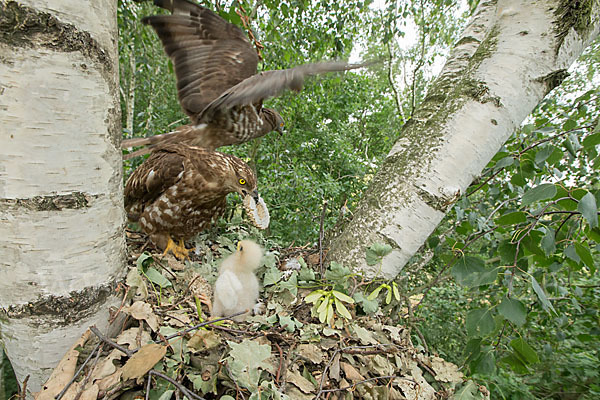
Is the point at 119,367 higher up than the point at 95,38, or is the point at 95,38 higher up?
the point at 95,38

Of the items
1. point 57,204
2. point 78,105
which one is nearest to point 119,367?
point 57,204

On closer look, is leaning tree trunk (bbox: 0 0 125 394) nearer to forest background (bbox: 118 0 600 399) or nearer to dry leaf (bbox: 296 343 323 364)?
dry leaf (bbox: 296 343 323 364)

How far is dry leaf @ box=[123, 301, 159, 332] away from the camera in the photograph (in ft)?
3.09

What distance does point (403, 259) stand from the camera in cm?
127

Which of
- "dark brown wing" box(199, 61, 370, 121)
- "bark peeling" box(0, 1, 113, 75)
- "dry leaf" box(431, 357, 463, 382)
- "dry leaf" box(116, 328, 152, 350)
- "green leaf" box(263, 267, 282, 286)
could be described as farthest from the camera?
"green leaf" box(263, 267, 282, 286)

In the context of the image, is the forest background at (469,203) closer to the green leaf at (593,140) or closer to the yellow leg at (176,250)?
the green leaf at (593,140)

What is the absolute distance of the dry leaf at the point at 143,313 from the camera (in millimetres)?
943

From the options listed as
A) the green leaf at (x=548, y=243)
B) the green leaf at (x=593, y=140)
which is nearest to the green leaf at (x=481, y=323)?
the green leaf at (x=548, y=243)

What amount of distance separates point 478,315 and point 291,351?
73 cm

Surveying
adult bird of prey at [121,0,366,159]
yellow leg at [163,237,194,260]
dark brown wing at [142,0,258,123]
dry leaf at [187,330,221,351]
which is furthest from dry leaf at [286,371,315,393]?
dark brown wing at [142,0,258,123]

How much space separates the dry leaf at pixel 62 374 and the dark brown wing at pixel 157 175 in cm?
113

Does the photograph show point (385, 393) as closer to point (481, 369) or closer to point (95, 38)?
point (481, 369)

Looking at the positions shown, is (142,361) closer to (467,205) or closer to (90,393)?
(90,393)

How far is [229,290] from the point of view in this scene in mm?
1391
